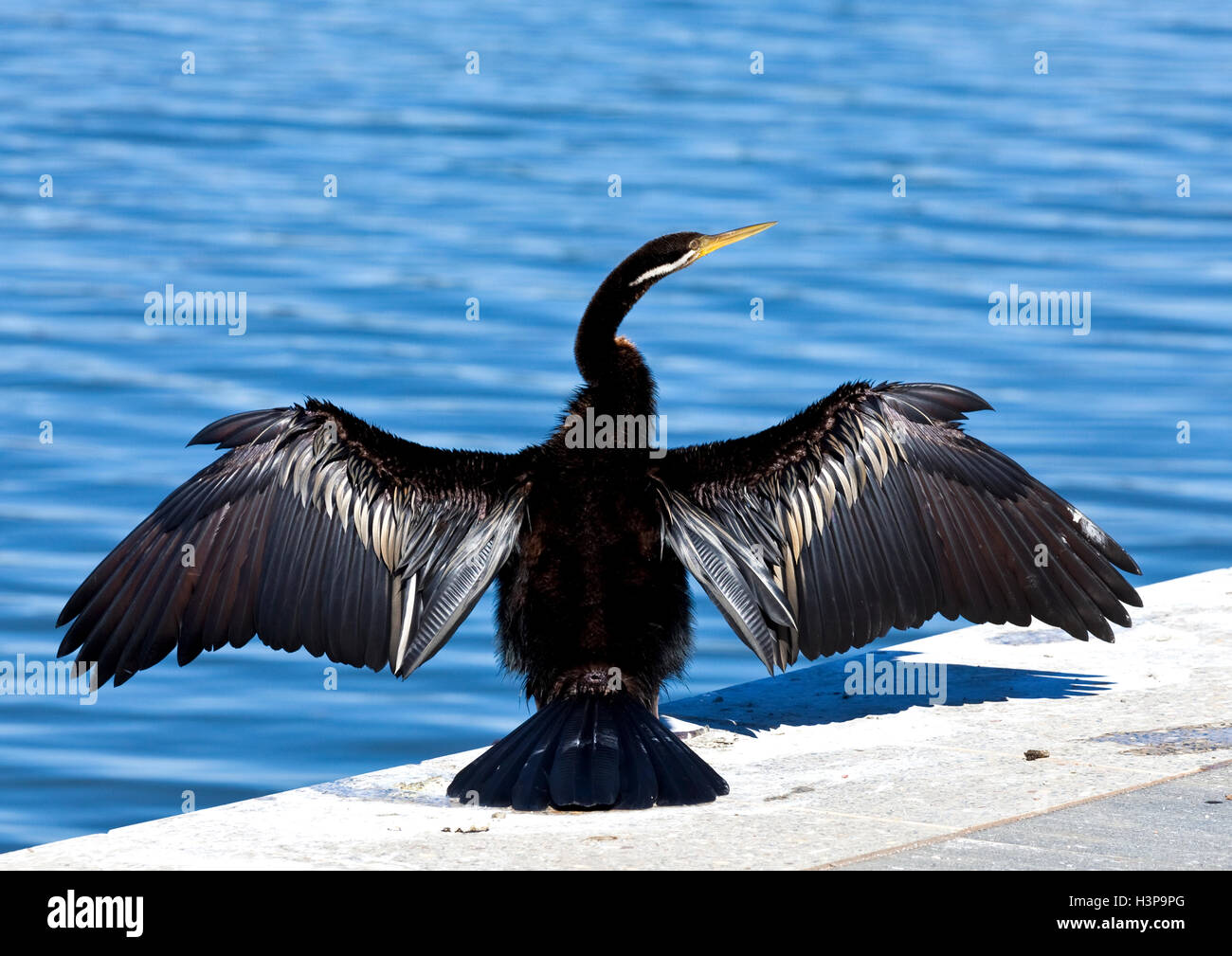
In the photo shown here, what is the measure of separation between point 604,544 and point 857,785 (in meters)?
0.95

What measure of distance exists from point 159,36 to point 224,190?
26.3 ft

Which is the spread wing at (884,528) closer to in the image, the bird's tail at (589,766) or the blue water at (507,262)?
the bird's tail at (589,766)

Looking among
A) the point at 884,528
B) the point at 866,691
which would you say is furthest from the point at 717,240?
the point at 866,691

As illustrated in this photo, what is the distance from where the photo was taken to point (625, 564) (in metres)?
5.34

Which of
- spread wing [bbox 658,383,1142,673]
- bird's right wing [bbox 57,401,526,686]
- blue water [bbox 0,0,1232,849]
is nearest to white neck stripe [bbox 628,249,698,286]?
spread wing [bbox 658,383,1142,673]

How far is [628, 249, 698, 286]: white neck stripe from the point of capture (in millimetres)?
5828

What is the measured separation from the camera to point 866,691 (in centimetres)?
608

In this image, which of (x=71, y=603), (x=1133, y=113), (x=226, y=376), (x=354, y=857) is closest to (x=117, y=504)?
(x=226, y=376)

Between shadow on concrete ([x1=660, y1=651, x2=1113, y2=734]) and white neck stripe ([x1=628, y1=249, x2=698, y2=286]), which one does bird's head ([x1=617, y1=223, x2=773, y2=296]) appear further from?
shadow on concrete ([x1=660, y1=651, x2=1113, y2=734])

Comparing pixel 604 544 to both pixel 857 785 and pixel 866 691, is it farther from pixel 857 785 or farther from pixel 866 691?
pixel 866 691

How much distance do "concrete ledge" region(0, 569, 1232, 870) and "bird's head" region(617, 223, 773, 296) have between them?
4.42 feet

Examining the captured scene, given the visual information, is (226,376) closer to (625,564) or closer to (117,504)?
(117,504)

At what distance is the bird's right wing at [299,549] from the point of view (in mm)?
5480
